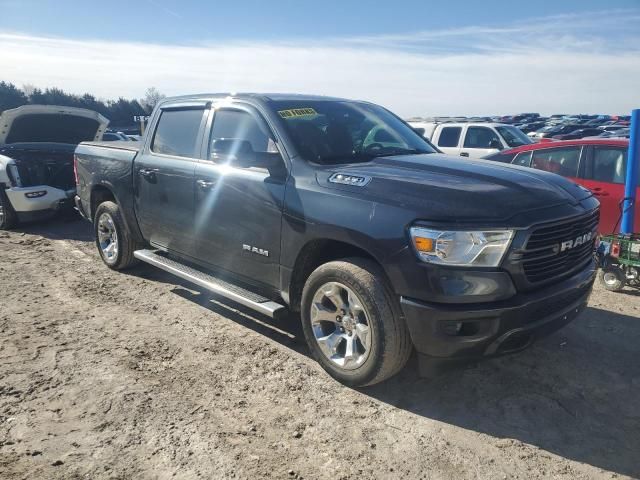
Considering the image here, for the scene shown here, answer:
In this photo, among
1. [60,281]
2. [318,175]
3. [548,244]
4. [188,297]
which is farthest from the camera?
[60,281]

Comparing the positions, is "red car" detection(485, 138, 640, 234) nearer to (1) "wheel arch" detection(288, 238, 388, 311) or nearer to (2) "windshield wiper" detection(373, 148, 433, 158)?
(2) "windshield wiper" detection(373, 148, 433, 158)

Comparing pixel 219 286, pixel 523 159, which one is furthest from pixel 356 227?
pixel 523 159

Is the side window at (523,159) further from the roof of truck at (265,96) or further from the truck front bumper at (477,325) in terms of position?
the truck front bumper at (477,325)

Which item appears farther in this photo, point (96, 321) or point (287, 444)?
point (96, 321)

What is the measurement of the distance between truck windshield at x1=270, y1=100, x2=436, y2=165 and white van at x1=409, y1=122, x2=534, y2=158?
25.0 ft

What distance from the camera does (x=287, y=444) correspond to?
290 cm

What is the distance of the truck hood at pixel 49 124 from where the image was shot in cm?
870

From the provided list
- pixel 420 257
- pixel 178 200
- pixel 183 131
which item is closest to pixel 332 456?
pixel 420 257

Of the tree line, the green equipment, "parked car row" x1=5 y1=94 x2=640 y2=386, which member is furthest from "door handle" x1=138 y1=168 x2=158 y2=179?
the tree line

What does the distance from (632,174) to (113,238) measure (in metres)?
5.82

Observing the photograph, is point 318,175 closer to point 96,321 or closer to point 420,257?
point 420,257

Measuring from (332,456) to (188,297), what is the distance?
9.68ft

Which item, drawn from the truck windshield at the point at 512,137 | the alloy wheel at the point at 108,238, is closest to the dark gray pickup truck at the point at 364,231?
the alloy wheel at the point at 108,238

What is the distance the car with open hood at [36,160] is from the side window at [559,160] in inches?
285
